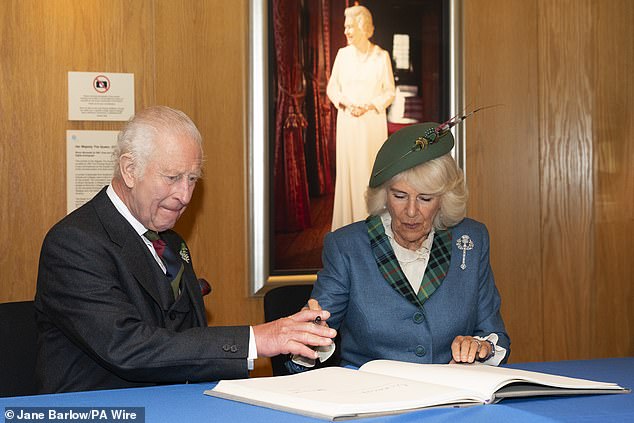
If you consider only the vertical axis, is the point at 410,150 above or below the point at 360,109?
below

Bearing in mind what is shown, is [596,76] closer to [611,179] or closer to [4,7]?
[611,179]

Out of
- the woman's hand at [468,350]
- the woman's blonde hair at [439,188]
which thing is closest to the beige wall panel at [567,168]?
Answer: the woman's blonde hair at [439,188]

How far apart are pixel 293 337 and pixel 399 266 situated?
980mm

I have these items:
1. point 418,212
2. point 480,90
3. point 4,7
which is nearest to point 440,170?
point 418,212

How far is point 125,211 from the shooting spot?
286 cm

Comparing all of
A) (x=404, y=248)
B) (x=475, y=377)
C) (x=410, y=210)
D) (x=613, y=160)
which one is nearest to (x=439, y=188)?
(x=410, y=210)

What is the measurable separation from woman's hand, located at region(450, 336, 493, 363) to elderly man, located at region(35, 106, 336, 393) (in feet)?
1.82

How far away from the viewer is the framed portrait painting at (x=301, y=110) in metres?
4.27

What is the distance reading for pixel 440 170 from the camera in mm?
3414

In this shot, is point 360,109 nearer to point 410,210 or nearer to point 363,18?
point 363,18

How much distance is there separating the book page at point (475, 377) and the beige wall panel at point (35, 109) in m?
2.08

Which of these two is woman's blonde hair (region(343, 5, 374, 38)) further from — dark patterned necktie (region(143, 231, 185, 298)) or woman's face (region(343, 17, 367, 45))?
dark patterned necktie (region(143, 231, 185, 298))

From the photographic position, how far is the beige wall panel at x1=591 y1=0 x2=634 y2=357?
483 centimetres

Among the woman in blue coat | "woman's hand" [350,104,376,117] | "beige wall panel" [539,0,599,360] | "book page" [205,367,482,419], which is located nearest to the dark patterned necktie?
the woman in blue coat
